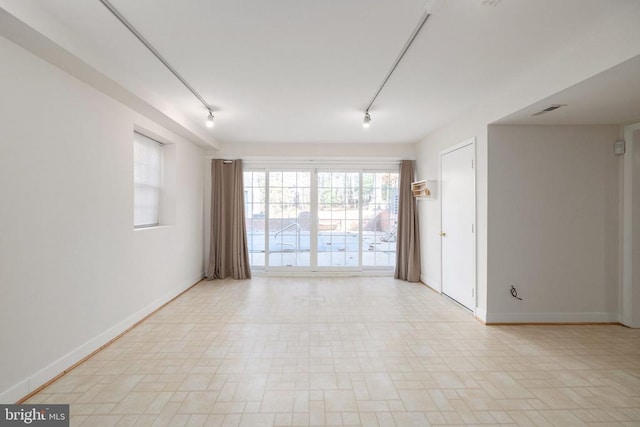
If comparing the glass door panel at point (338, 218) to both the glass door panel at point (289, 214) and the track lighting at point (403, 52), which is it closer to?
the glass door panel at point (289, 214)

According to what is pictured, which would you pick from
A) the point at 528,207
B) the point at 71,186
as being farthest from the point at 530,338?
the point at 71,186

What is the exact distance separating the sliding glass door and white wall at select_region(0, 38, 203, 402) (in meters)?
2.48

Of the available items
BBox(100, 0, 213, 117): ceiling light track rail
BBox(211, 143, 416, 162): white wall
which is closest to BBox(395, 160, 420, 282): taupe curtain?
BBox(211, 143, 416, 162): white wall

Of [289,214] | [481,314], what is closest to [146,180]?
[289,214]

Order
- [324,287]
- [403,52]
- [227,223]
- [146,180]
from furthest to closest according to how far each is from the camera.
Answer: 1. [227,223]
2. [324,287]
3. [146,180]
4. [403,52]

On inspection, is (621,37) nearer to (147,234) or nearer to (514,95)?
(514,95)

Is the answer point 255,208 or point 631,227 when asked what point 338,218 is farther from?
point 631,227

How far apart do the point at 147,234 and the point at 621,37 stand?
4667mm

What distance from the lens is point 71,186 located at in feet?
8.07

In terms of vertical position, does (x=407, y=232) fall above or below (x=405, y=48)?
below

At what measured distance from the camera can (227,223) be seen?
220 inches

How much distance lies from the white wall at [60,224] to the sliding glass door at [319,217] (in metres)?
2.48

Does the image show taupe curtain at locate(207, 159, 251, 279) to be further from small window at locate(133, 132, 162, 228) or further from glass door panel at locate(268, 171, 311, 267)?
small window at locate(133, 132, 162, 228)

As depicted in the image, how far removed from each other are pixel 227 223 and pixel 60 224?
324 cm
